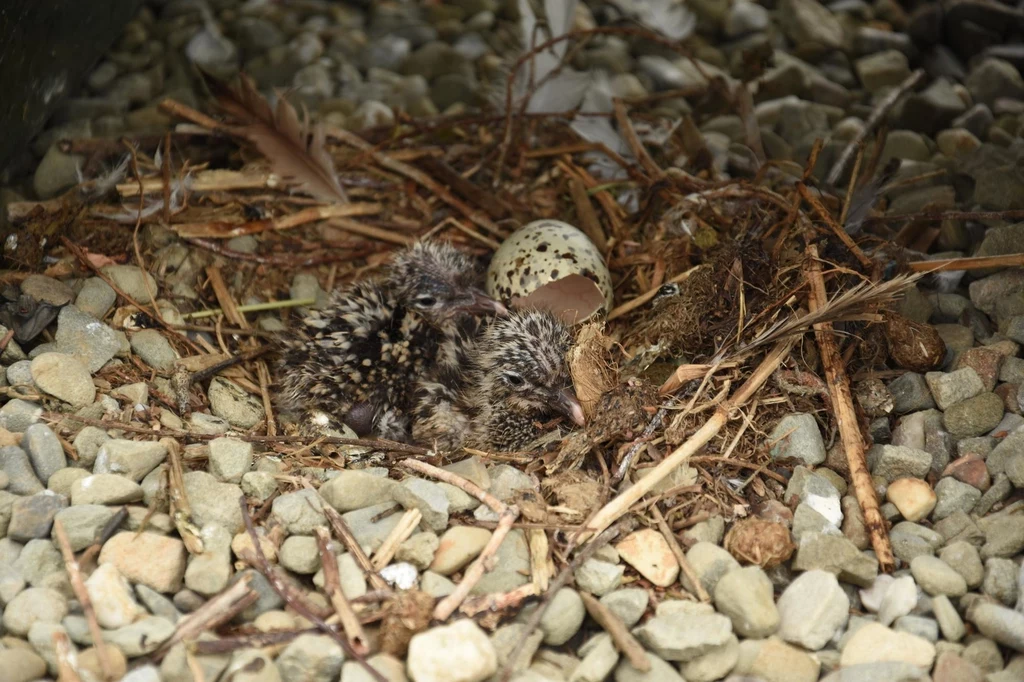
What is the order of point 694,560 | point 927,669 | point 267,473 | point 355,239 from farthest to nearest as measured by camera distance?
point 355,239
point 267,473
point 694,560
point 927,669

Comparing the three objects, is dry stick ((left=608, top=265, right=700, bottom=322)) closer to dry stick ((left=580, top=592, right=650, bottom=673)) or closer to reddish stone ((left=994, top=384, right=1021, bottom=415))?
reddish stone ((left=994, top=384, right=1021, bottom=415))

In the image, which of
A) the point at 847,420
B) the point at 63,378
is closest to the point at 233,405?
the point at 63,378

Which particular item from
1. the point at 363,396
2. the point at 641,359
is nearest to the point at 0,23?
the point at 363,396

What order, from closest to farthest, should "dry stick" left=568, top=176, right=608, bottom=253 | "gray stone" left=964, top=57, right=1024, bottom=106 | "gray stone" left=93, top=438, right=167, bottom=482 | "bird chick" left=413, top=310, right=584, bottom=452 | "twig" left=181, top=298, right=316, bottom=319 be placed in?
1. "gray stone" left=93, top=438, right=167, bottom=482
2. "bird chick" left=413, top=310, right=584, bottom=452
3. "twig" left=181, top=298, right=316, bottom=319
4. "dry stick" left=568, top=176, right=608, bottom=253
5. "gray stone" left=964, top=57, right=1024, bottom=106

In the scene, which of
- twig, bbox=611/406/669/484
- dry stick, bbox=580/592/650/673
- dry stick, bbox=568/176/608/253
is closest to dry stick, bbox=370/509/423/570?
dry stick, bbox=580/592/650/673

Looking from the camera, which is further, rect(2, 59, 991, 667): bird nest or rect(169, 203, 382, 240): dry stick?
rect(169, 203, 382, 240): dry stick

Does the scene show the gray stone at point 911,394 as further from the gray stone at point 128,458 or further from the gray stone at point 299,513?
the gray stone at point 128,458

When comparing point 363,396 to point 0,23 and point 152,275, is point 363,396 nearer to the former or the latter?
point 152,275
